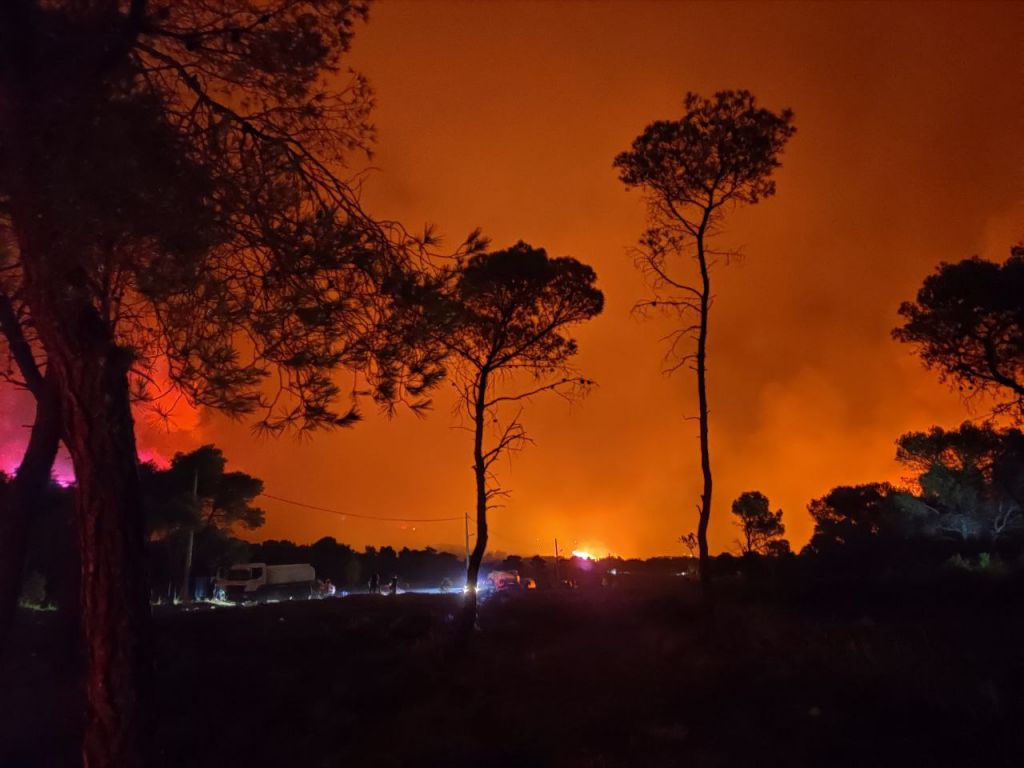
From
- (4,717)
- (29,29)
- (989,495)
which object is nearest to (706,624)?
(4,717)

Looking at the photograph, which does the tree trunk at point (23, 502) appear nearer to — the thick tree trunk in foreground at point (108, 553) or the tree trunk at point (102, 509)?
the tree trunk at point (102, 509)

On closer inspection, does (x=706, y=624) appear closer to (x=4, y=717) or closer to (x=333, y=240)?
(x=333, y=240)

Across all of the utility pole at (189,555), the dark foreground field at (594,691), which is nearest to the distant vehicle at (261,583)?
the utility pole at (189,555)

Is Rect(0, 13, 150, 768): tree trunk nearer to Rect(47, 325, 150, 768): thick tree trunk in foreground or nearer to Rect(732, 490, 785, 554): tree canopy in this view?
Rect(47, 325, 150, 768): thick tree trunk in foreground

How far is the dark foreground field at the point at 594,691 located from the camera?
26.5ft

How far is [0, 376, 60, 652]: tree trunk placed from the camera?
398 inches

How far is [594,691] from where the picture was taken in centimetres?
1107

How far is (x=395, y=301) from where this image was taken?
7523 millimetres

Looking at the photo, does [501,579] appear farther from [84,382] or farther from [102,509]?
[84,382]

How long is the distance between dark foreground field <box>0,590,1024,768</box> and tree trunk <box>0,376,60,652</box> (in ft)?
7.34

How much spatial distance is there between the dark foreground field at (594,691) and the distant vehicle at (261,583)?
81.1 feet

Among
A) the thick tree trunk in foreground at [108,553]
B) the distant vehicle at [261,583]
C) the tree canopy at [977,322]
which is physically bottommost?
the distant vehicle at [261,583]

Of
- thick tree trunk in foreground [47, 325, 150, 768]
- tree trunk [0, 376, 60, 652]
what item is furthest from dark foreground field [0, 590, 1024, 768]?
tree trunk [0, 376, 60, 652]

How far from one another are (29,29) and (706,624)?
1503cm
